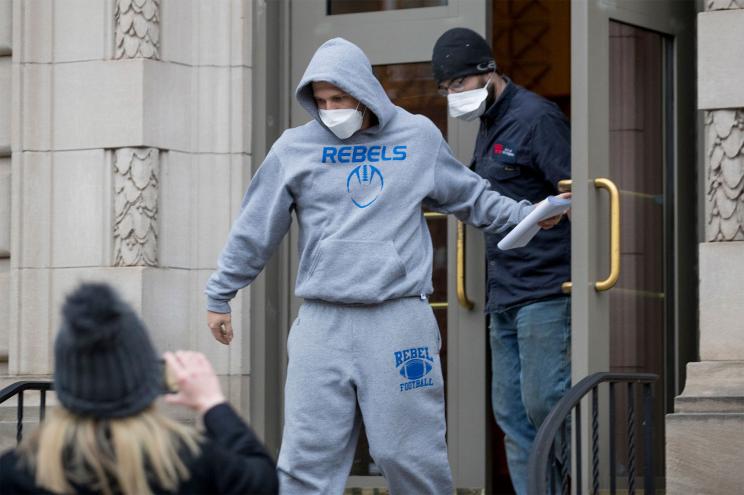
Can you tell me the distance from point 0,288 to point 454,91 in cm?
257

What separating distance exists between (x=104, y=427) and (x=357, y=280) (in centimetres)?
A: 270

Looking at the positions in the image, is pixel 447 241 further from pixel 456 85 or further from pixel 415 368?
pixel 415 368

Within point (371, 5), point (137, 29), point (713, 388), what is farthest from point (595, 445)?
point (137, 29)

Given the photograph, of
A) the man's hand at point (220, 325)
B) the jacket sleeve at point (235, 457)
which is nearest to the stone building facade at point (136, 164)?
the man's hand at point (220, 325)

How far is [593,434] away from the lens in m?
6.71

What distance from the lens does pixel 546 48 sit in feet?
38.7

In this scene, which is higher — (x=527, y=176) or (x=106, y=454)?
(x=527, y=176)

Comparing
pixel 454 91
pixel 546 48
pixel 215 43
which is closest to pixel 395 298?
pixel 454 91

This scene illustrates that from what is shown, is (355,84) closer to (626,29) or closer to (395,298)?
(395,298)

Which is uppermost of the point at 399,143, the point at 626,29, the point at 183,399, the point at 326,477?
the point at 626,29

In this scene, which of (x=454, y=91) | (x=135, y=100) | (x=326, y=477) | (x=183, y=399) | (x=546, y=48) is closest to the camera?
(x=183, y=399)

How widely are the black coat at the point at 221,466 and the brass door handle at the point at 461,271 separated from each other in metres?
4.36

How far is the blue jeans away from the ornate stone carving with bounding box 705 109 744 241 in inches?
27.8

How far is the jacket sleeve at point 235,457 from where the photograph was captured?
3.63 meters
